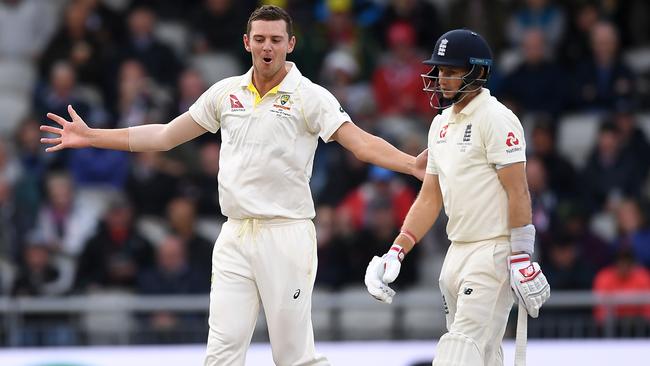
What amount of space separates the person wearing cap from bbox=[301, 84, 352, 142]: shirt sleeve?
590 millimetres

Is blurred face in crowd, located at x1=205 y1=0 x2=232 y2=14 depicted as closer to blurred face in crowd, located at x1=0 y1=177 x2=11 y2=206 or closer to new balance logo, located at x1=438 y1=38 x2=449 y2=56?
blurred face in crowd, located at x1=0 y1=177 x2=11 y2=206

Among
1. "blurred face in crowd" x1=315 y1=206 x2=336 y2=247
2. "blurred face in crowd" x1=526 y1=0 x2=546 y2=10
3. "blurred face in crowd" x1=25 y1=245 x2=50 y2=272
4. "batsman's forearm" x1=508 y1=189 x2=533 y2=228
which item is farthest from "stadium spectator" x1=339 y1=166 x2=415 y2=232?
"batsman's forearm" x1=508 y1=189 x2=533 y2=228

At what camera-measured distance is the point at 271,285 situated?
866cm

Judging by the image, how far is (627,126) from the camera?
14375 millimetres

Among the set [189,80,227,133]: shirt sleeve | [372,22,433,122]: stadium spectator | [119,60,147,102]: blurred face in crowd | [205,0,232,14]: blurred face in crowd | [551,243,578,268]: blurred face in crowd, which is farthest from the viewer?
[205,0,232,14]: blurred face in crowd

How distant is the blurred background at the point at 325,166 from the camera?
511 inches

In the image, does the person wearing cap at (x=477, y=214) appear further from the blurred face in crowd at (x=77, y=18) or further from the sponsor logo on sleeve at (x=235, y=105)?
the blurred face in crowd at (x=77, y=18)

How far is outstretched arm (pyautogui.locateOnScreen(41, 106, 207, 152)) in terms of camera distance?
29.5ft

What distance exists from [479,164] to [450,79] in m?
0.52

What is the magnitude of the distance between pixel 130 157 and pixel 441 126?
6.91 m

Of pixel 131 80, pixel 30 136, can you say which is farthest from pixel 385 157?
pixel 131 80

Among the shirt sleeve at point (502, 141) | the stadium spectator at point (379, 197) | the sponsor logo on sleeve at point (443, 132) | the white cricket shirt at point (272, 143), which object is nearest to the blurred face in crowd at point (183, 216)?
the stadium spectator at point (379, 197)

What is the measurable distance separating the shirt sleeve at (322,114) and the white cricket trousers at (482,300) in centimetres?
108

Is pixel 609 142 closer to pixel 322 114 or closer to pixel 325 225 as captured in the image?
pixel 325 225
